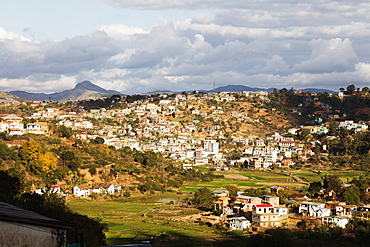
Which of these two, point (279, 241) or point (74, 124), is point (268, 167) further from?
point (279, 241)

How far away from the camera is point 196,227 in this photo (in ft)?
109

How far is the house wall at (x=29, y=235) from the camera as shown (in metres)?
4.40

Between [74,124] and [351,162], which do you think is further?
[74,124]

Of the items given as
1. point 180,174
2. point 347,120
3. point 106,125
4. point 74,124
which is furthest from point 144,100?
point 180,174

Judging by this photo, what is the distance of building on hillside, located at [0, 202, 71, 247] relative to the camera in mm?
4402

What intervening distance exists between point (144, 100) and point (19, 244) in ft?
425

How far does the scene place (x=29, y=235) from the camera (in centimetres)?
461

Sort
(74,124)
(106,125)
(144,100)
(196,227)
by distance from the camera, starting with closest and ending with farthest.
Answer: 1. (196,227)
2. (74,124)
3. (106,125)
4. (144,100)

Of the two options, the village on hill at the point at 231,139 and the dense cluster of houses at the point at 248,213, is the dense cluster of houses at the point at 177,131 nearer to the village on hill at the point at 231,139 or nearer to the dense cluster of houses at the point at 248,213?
the village on hill at the point at 231,139

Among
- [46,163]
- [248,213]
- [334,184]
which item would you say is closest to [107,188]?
[46,163]

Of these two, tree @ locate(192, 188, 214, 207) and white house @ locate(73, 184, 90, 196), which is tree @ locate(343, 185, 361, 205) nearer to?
tree @ locate(192, 188, 214, 207)

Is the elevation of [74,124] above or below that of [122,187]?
above

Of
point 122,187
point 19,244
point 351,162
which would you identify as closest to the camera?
point 19,244

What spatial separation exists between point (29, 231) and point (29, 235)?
0.04 metres
